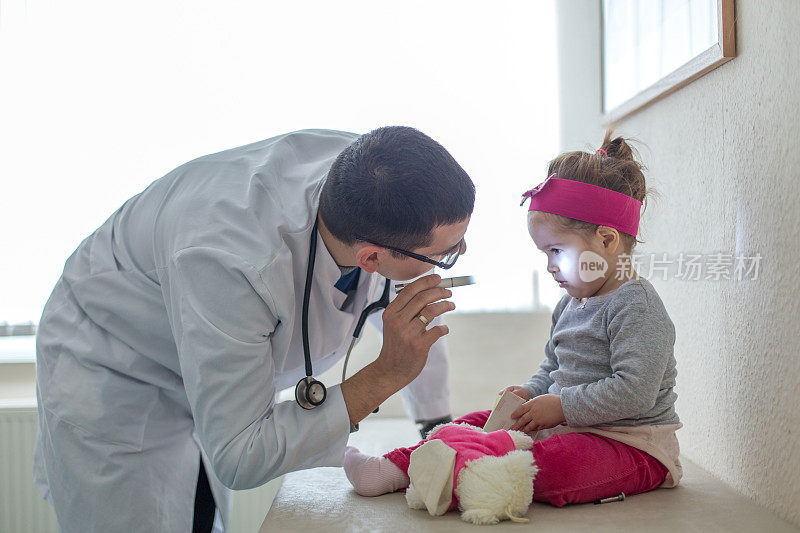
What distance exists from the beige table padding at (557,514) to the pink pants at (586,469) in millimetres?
23

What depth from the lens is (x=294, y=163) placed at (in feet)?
4.27

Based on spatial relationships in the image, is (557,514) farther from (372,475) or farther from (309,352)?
(309,352)

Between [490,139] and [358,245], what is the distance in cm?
118

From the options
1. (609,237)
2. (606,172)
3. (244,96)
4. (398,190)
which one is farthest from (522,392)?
(244,96)

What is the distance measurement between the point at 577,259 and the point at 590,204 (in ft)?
0.37

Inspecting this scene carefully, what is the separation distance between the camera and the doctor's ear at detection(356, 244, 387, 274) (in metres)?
1.14

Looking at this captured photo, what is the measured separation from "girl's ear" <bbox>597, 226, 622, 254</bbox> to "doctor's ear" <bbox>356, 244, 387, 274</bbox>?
0.47 metres

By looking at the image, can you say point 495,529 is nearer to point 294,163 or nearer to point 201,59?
point 294,163

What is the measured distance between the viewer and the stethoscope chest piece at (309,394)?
1.10 meters

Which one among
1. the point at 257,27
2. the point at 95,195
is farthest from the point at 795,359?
the point at 95,195

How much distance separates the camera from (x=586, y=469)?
119 centimetres

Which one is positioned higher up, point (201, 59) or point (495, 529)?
point (201, 59)

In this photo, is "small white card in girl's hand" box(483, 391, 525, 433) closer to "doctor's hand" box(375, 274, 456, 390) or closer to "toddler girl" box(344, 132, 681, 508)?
"toddler girl" box(344, 132, 681, 508)

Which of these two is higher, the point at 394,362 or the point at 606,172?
the point at 606,172
